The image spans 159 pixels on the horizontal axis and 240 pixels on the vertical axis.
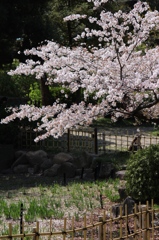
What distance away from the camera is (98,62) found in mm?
8047

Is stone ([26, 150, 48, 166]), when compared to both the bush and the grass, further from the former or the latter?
the bush

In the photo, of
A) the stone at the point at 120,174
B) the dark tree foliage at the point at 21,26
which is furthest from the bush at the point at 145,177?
the dark tree foliage at the point at 21,26

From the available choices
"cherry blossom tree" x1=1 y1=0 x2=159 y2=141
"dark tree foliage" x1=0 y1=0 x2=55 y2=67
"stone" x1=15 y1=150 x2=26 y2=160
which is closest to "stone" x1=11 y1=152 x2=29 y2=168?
"stone" x1=15 y1=150 x2=26 y2=160

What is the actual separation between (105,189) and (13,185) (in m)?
2.56

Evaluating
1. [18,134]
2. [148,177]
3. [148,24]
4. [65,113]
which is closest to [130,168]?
[148,177]

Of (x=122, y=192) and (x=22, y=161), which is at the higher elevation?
(x=22, y=161)

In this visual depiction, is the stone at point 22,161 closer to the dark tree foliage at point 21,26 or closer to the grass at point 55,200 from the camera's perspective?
the grass at point 55,200

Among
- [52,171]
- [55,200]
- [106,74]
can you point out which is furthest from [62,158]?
[106,74]

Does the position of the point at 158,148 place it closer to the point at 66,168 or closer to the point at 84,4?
the point at 66,168

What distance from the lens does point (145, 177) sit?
7676 millimetres

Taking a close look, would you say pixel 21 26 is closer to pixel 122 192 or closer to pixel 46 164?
pixel 46 164

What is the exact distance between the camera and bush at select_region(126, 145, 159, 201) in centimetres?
761

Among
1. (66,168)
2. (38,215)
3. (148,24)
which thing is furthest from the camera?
(66,168)

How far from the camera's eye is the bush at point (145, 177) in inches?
300
